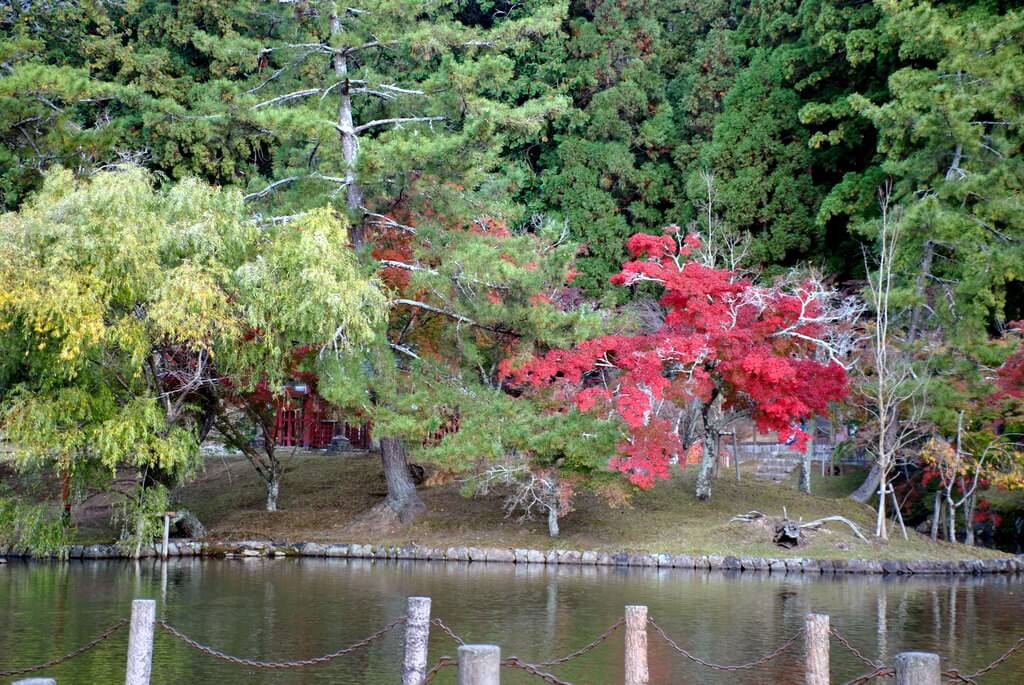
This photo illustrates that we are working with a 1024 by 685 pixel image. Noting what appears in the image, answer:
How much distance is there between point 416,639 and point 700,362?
40.2 feet

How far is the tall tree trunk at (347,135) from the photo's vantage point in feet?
63.1

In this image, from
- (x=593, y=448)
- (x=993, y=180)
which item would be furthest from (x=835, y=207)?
(x=593, y=448)

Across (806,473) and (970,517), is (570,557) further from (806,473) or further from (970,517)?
(970,517)

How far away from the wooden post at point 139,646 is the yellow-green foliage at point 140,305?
7864 mm

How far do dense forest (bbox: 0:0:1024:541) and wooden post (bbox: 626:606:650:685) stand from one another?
885cm

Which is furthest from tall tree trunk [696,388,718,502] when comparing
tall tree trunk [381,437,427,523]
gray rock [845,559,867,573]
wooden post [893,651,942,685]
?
wooden post [893,651,942,685]

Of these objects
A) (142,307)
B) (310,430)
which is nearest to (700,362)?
(142,307)

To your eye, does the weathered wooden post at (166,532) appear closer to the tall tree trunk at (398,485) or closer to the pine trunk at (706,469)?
the tall tree trunk at (398,485)

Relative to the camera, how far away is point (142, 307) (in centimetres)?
1534

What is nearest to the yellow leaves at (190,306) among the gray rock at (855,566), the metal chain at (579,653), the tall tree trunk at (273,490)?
the tall tree trunk at (273,490)

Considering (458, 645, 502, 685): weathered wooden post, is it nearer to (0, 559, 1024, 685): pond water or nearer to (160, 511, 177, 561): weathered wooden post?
(0, 559, 1024, 685): pond water

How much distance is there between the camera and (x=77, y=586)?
13562 millimetres

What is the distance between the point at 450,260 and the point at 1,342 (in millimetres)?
6894

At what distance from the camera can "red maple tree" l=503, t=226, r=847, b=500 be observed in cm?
1803
